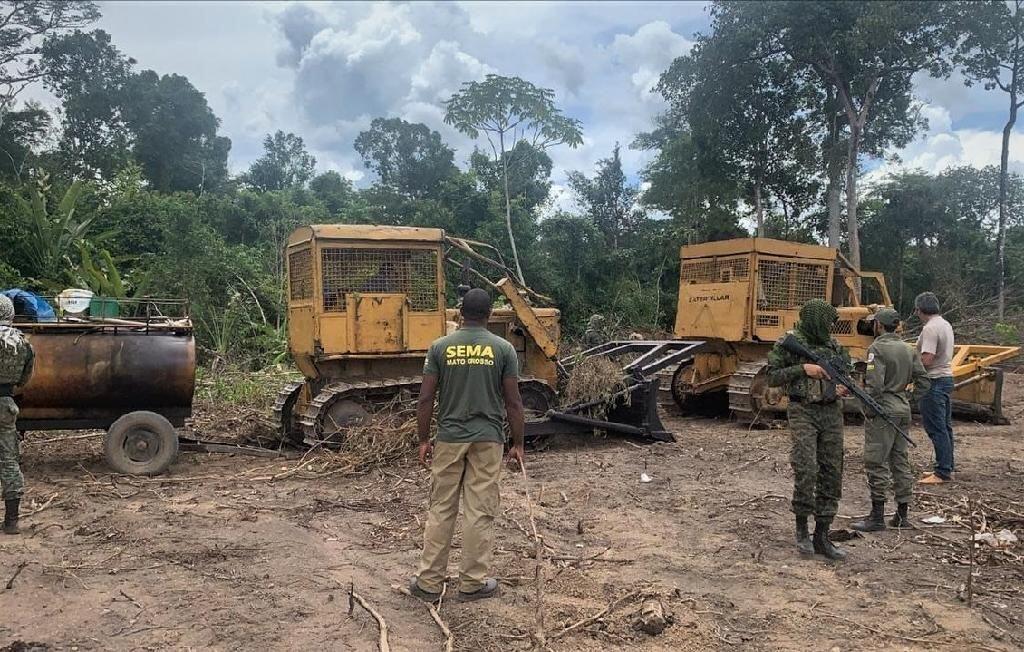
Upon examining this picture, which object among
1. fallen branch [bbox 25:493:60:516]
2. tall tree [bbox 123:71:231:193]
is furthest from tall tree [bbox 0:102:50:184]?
fallen branch [bbox 25:493:60:516]

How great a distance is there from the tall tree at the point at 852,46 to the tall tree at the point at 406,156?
10574mm

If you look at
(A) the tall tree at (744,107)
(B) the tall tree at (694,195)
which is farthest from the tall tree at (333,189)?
(A) the tall tree at (744,107)

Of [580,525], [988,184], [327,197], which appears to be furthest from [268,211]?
[988,184]

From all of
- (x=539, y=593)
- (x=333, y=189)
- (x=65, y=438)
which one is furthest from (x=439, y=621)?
(x=333, y=189)

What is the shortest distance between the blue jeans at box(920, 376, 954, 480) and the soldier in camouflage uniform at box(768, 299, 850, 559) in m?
2.47

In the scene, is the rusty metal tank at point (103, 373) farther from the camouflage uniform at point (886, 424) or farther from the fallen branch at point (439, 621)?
the camouflage uniform at point (886, 424)

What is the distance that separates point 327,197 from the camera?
106ft

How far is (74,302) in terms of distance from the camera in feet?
27.7

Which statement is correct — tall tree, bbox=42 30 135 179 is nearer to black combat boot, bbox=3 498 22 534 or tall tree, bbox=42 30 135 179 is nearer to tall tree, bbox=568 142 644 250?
tall tree, bbox=568 142 644 250

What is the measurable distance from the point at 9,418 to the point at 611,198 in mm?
22848

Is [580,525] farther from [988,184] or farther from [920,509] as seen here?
[988,184]

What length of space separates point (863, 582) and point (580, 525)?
194 cm

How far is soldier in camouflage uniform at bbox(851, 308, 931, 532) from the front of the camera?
5.63 meters

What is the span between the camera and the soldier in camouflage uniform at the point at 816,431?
4.94 m
